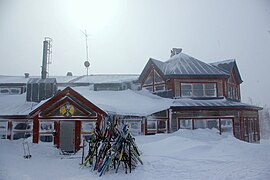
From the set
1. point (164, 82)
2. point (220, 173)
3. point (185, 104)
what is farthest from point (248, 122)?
point (220, 173)

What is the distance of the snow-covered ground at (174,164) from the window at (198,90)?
25.3 feet

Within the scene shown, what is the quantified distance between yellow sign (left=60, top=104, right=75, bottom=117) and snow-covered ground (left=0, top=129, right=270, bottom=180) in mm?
3206

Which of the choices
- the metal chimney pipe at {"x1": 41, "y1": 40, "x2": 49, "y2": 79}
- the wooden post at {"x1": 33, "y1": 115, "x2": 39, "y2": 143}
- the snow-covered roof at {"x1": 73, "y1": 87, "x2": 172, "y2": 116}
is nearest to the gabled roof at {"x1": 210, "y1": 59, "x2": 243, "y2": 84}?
the snow-covered roof at {"x1": 73, "y1": 87, "x2": 172, "y2": 116}

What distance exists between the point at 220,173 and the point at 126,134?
447cm

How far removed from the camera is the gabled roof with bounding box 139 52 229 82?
21891 mm

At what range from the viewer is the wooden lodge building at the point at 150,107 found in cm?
1714

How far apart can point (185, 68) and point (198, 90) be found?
2518 mm

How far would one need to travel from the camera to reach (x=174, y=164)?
35.4 ft

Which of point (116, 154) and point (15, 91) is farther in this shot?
point (15, 91)

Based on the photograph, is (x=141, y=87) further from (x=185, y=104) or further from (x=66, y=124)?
(x=66, y=124)

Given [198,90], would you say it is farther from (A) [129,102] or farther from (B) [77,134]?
(B) [77,134]

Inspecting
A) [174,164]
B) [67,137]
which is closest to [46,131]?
[67,137]

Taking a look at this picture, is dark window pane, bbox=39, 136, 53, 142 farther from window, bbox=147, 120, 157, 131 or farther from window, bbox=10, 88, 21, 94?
window, bbox=10, 88, 21, 94

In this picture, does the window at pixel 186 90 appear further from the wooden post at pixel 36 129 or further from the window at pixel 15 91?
the window at pixel 15 91
